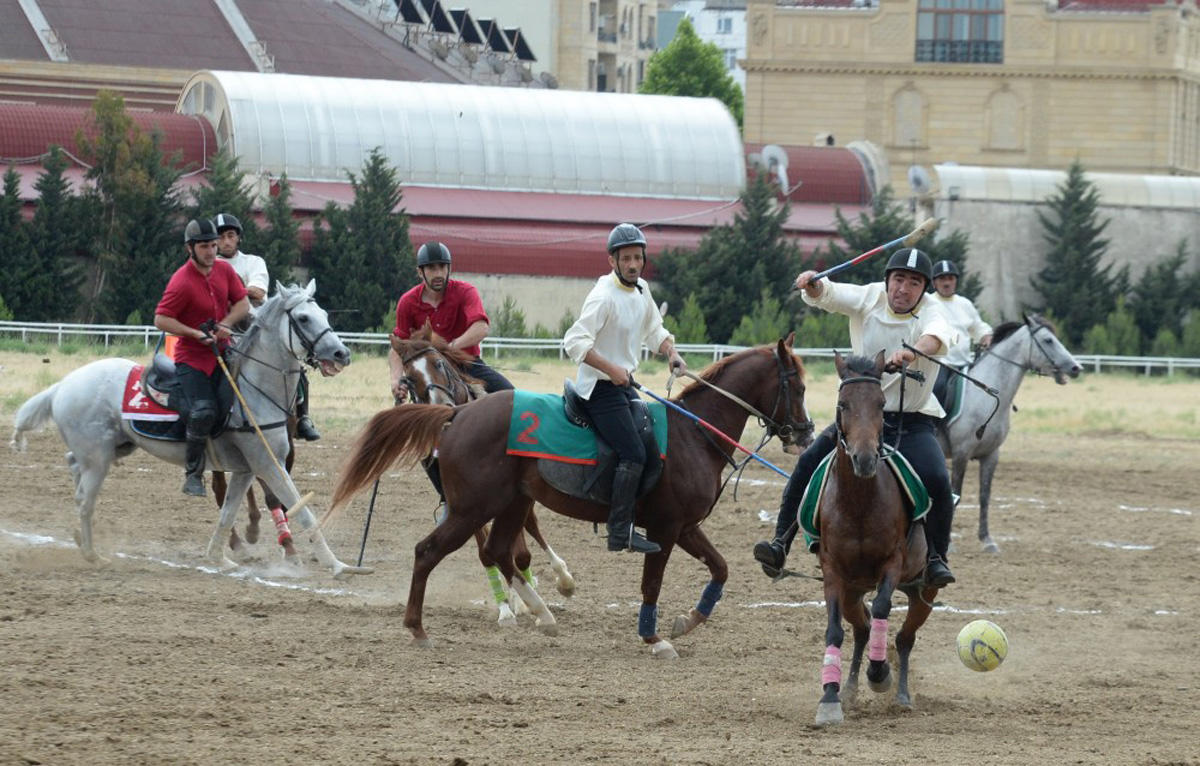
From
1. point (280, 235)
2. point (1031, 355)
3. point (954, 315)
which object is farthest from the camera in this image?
point (280, 235)

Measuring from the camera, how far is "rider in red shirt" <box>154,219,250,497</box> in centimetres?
1408

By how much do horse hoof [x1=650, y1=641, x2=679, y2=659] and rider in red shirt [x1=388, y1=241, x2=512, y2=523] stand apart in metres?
2.56

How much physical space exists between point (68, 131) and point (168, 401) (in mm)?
36534

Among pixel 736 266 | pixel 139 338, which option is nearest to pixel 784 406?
pixel 139 338

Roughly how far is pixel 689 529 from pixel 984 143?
72004 mm

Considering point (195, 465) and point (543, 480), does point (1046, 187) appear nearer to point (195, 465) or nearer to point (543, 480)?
point (195, 465)

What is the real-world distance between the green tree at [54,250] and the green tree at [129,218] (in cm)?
47

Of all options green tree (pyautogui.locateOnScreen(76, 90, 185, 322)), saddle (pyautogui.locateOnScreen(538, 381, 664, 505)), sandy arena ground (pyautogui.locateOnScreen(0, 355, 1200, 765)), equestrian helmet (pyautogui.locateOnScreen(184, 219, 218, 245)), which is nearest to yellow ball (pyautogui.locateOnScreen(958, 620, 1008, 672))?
sandy arena ground (pyautogui.locateOnScreen(0, 355, 1200, 765))

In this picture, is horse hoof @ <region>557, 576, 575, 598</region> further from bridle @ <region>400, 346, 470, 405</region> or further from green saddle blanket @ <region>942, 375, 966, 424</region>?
green saddle blanket @ <region>942, 375, 966, 424</region>

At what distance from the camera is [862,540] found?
10102 millimetres

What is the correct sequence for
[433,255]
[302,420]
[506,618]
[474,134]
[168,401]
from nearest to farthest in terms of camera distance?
[506,618] → [433,255] → [168,401] → [302,420] → [474,134]

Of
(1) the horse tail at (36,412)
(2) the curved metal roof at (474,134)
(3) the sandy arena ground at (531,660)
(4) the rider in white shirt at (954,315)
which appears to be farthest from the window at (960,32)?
(1) the horse tail at (36,412)

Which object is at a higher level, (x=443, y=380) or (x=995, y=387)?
(x=443, y=380)

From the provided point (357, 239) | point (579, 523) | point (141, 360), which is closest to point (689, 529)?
point (579, 523)
